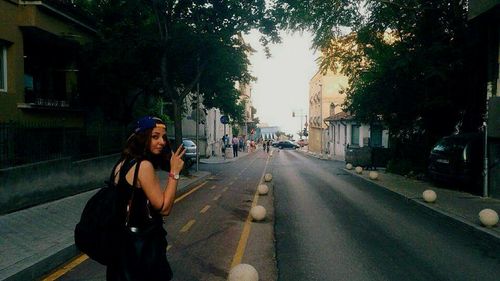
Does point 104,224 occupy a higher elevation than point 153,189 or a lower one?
lower

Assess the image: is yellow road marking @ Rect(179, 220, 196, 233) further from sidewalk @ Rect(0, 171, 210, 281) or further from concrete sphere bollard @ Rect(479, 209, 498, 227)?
concrete sphere bollard @ Rect(479, 209, 498, 227)

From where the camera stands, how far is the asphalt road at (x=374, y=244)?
6.29 meters

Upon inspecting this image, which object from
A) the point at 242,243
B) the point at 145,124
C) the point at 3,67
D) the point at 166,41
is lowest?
the point at 242,243

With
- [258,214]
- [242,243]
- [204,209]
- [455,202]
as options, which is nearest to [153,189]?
[242,243]

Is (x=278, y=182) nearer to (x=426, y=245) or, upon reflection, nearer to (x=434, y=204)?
(x=434, y=204)

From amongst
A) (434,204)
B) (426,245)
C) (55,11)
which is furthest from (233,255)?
(55,11)

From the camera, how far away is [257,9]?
19406 mm

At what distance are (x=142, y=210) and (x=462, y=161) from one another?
13712mm

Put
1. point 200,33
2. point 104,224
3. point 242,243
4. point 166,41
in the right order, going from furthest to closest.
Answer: point 200,33
point 166,41
point 242,243
point 104,224

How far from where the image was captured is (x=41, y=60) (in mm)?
17641

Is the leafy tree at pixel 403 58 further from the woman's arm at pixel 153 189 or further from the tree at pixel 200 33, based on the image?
the woman's arm at pixel 153 189

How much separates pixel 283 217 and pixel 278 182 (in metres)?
8.69

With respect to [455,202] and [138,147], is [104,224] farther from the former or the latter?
[455,202]

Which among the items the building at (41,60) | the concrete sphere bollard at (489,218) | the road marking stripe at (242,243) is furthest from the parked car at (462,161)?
the building at (41,60)
